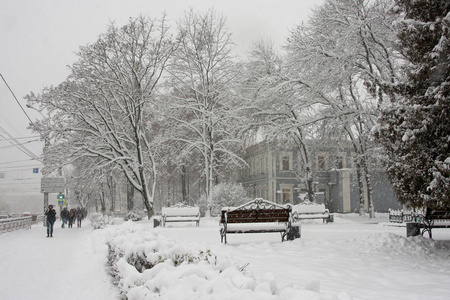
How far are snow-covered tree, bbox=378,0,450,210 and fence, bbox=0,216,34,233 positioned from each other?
2439 centimetres

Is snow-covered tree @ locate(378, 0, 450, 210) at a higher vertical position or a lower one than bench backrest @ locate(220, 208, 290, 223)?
higher

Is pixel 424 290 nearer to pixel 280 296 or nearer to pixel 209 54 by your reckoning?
pixel 280 296

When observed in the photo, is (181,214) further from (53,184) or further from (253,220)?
(53,184)

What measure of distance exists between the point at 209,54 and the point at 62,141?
39.1 feet

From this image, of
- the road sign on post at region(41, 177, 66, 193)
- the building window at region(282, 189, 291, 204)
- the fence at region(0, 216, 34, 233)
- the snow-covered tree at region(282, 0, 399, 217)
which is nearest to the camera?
the snow-covered tree at region(282, 0, 399, 217)

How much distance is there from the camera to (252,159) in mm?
49812

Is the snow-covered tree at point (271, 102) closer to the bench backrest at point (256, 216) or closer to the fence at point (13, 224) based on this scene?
the bench backrest at point (256, 216)

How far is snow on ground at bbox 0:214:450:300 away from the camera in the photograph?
3459 mm

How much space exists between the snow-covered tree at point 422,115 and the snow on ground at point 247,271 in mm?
1581

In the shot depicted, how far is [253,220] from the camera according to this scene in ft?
38.3

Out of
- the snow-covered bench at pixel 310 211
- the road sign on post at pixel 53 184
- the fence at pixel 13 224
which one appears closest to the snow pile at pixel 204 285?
the snow-covered bench at pixel 310 211

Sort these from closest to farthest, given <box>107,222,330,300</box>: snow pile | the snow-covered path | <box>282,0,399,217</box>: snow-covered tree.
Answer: <box>107,222,330,300</box>: snow pile, the snow-covered path, <box>282,0,399,217</box>: snow-covered tree

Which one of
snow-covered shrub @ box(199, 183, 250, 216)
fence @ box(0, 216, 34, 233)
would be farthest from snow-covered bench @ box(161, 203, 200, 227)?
fence @ box(0, 216, 34, 233)

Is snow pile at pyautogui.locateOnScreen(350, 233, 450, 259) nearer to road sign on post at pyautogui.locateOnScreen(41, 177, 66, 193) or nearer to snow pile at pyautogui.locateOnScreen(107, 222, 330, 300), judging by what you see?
snow pile at pyautogui.locateOnScreen(107, 222, 330, 300)
